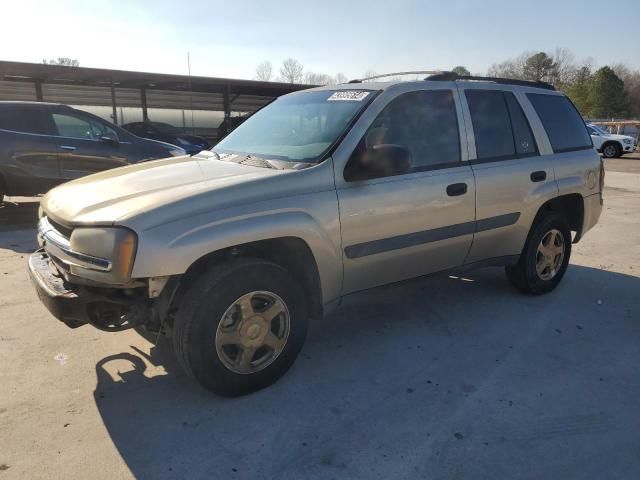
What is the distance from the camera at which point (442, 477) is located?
91.1 inches

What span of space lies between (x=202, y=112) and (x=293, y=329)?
22.9 meters

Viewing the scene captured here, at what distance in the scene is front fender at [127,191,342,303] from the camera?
2.47m

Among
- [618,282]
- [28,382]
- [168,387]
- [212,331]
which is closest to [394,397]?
[212,331]

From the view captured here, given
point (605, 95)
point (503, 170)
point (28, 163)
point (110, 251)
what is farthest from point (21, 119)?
point (605, 95)

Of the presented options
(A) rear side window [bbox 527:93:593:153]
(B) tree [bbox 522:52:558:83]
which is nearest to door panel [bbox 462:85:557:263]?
(A) rear side window [bbox 527:93:593:153]

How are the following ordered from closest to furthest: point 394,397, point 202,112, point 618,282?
point 394,397
point 618,282
point 202,112

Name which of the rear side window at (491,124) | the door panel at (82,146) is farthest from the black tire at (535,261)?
the door panel at (82,146)

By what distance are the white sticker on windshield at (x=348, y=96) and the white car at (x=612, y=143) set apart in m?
24.3

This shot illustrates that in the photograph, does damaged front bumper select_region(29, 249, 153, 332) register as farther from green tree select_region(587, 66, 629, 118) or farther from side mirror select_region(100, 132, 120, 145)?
green tree select_region(587, 66, 629, 118)

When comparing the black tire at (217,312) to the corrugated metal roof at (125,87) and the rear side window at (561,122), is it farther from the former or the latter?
the corrugated metal roof at (125,87)

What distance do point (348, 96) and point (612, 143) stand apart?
2534 centimetres

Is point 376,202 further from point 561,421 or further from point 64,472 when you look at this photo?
point 64,472

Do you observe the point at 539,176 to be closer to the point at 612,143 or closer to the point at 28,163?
the point at 28,163

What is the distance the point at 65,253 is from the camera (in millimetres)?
2703
